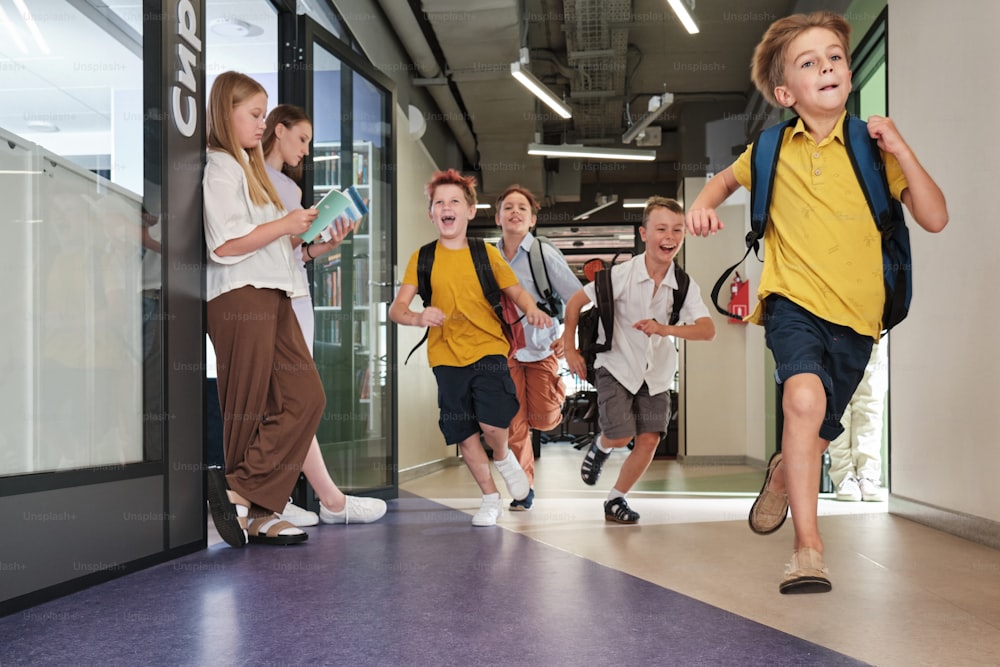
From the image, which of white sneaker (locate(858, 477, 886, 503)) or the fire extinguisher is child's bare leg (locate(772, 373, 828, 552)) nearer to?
white sneaker (locate(858, 477, 886, 503))

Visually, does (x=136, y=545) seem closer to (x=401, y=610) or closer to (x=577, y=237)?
(x=401, y=610)

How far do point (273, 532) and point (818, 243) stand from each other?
197 centimetres

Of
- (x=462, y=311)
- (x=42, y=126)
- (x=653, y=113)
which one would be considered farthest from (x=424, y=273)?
(x=653, y=113)

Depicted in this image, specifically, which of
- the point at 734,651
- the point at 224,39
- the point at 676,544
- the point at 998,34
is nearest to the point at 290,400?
the point at 676,544

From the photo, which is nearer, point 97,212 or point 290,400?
point 97,212

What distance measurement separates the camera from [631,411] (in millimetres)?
3807

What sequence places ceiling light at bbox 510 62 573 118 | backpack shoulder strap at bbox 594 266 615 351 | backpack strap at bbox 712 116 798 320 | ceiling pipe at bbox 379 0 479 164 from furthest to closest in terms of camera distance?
1. ceiling light at bbox 510 62 573 118
2. ceiling pipe at bbox 379 0 479 164
3. backpack shoulder strap at bbox 594 266 615 351
4. backpack strap at bbox 712 116 798 320

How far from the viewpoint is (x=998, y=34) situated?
121 inches

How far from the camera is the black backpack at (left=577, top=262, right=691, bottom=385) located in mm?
3812

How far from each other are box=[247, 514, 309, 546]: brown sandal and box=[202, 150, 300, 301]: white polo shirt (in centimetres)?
78

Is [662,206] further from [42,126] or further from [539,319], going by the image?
[42,126]

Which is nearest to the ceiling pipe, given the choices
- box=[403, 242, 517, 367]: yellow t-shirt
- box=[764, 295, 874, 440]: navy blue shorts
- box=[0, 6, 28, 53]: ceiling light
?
box=[403, 242, 517, 367]: yellow t-shirt

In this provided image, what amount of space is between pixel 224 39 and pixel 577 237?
8809mm

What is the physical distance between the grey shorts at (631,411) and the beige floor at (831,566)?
395 millimetres
